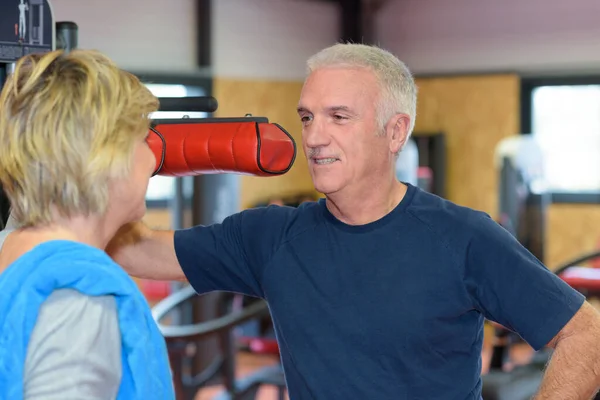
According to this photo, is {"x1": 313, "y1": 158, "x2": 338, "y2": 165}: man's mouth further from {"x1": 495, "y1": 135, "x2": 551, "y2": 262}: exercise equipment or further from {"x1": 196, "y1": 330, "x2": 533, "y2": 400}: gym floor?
{"x1": 495, "y1": 135, "x2": 551, "y2": 262}: exercise equipment

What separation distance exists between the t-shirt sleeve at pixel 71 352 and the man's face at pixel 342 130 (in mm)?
777

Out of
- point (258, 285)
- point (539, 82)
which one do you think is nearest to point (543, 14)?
point (539, 82)

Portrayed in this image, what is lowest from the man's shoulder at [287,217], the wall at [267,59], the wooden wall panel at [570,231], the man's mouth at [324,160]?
the wooden wall panel at [570,231]

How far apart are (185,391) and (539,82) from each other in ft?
14.7

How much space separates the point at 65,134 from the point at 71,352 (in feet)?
0.94

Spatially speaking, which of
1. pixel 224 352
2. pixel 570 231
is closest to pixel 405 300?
pixel 224 352

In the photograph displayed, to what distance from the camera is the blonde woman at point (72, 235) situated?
107cm

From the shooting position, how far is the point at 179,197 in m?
6.05

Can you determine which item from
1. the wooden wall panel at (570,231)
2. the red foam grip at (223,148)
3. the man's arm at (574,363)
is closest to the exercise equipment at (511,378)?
the man's arm at (574,363)

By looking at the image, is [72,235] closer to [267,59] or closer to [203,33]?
[203,33]

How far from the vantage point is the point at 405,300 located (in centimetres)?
171

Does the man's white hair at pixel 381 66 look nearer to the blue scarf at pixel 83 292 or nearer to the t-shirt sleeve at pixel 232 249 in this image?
the t-shirt sleeve at pixel 232 249

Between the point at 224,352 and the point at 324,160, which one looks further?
the point at 224,352

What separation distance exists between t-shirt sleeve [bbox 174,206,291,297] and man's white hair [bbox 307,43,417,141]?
328mm
